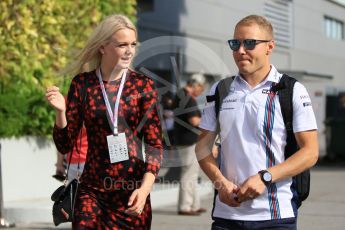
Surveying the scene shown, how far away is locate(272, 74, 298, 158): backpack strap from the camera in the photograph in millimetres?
3865

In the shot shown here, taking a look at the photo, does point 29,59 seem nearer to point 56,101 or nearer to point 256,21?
point 56,101

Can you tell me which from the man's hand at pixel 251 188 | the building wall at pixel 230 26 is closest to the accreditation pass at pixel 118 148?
the man's hand at pixel 251 188

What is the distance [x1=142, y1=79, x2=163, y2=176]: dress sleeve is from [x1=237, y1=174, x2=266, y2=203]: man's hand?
2.13 feet

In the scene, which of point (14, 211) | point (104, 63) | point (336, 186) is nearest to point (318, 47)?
point (336, 186)

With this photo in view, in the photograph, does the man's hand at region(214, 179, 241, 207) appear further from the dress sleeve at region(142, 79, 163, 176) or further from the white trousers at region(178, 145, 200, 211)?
the white trousers at region(178, 145, 200, 211)

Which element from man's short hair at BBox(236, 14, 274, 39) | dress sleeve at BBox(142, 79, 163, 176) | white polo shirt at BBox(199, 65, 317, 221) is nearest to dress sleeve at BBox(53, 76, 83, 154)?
dress sleeve at BBox(142, 79, 163, 176)

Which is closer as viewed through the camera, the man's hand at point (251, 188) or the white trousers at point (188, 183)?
the man's hand at point (251, 188)

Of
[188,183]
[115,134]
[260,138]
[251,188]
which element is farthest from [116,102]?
[188,183]

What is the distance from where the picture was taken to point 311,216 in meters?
10.3

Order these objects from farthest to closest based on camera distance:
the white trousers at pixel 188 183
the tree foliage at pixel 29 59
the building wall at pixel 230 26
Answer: the building wall at pixel 230 26
the tree foliage at pixel 29 59
the white trousers at pixel 188 183

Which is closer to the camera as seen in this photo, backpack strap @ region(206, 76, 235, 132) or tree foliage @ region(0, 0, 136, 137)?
backpack strap @ region(206, 76, 235, 132)

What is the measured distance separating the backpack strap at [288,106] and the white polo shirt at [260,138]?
0.02m

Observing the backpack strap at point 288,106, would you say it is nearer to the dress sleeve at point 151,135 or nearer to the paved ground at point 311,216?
the dress sleeve at point 151,135

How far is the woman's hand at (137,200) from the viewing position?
413 centimetres
